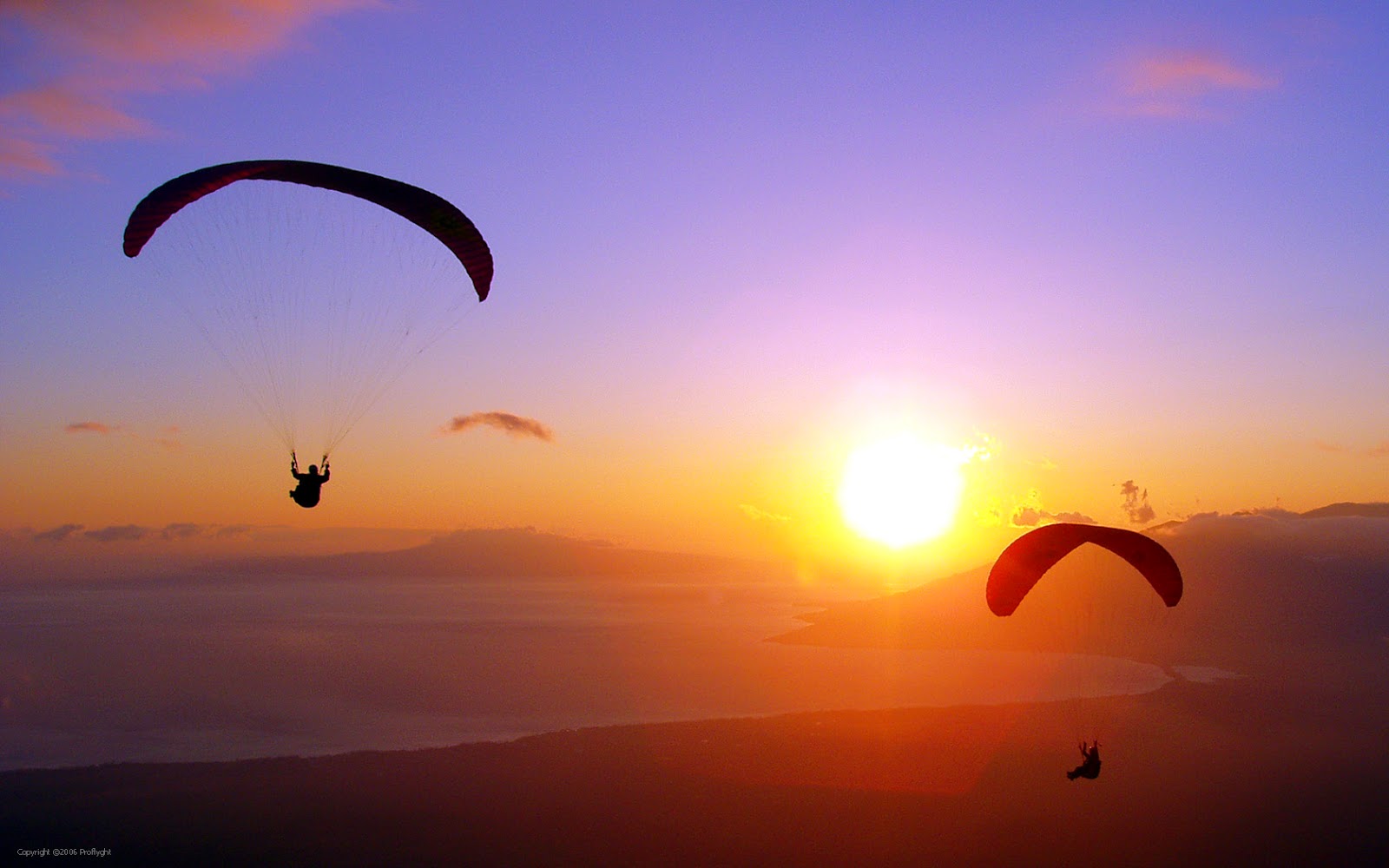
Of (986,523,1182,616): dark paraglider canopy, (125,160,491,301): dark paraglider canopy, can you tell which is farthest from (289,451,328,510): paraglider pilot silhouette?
(986,523,1182,616): dark paraglider canopy

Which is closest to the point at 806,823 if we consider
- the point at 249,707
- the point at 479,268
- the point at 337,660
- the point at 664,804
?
the point at 664,804

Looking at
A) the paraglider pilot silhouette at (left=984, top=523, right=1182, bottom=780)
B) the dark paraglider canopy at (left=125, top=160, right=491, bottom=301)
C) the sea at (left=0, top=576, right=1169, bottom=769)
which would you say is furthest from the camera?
the sea at (left=0, top=576, right=1169, bottom=769)

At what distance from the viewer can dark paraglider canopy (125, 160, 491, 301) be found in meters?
21.4

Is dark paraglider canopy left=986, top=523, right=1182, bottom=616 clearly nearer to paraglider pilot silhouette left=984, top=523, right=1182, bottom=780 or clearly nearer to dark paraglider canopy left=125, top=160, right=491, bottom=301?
paraglider pilot silhouette left=984, top=523, right=1182, bottom=780

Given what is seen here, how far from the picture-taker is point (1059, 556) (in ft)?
Result: 96.8

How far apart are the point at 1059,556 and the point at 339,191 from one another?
22.6 m

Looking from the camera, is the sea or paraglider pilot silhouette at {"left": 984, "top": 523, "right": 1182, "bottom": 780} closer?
paraglider pilot silhouette at {"left": 984, "top": 523, "right": 1182, "bottom": 780}

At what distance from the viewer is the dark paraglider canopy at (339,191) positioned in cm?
2136

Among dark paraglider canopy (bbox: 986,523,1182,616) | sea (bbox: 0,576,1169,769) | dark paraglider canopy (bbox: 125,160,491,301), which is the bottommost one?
sea (bbox: 0,576,1169,769)

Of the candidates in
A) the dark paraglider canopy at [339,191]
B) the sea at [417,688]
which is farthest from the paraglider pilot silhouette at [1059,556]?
the sea at [417,688]

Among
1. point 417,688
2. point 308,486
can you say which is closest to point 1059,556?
point 308,486

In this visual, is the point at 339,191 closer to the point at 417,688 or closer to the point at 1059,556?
the point at 1059,556

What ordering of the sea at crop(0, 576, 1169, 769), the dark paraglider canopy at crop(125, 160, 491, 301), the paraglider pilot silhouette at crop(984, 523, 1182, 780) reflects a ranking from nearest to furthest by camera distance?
the dark paraglider canopy at crop(125, 160, 491, 301), the paraglider pilot silhouette at crop(984, 523, 1182, 780), the sea at crop(0, 576, 1169, 769)

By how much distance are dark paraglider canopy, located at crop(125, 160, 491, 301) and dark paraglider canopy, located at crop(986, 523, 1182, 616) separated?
17.5 m
